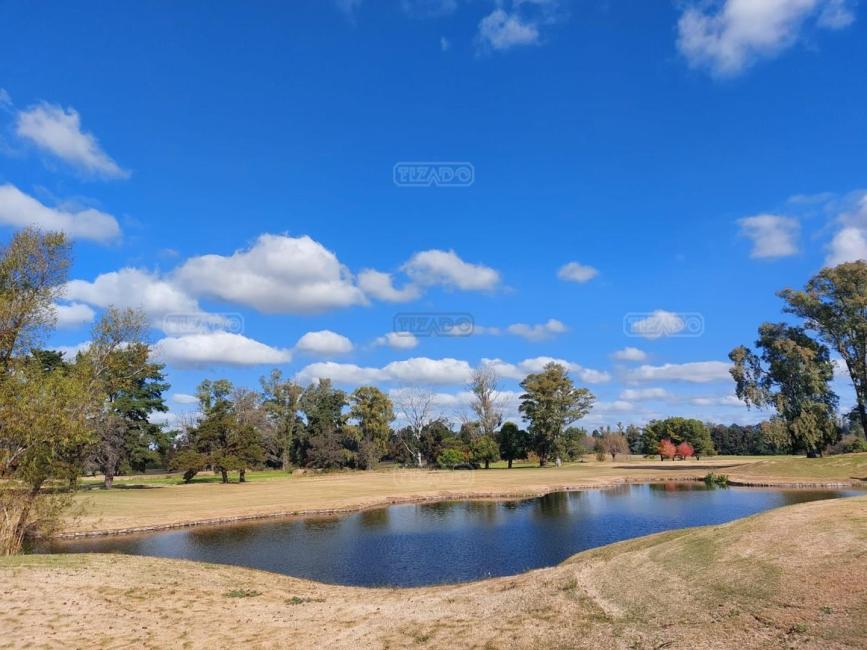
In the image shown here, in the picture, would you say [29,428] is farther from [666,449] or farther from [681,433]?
[681,433]

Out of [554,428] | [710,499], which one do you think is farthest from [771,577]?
[554,428]

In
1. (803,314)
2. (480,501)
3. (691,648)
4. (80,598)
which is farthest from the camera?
(803,314)

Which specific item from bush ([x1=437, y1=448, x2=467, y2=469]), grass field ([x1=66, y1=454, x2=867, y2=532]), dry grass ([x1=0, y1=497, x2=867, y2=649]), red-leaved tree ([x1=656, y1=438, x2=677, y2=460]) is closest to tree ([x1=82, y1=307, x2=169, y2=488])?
grass field ([x1=66, y1=454, x2=867, y2=532])

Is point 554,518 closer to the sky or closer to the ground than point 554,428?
closer to the ground

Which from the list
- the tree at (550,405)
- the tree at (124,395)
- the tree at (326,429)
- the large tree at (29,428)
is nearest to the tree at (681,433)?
the tree at (550,405)

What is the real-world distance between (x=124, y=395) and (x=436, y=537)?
5459cm

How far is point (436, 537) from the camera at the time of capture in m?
31.9

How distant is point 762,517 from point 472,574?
11288 millimetres

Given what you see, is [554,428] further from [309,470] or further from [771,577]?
[771,577]

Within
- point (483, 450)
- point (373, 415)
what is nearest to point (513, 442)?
point (483, 450)

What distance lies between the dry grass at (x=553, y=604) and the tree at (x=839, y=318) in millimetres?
61815

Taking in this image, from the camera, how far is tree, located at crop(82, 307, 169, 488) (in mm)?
40469

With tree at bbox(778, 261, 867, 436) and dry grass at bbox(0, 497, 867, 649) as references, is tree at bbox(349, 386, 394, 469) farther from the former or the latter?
dry grass at bbox(0, 497, 867, 649)

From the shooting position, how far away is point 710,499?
45781 mm
